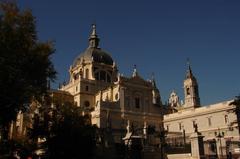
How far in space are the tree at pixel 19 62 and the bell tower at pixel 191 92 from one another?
52.9m

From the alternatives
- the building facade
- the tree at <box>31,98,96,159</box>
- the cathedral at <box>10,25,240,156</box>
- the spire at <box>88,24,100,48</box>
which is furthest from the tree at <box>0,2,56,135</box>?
the spire at <box>88,24,100,48</box>

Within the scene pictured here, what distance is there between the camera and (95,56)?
232 ft

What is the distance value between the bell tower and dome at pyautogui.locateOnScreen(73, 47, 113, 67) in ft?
60.3

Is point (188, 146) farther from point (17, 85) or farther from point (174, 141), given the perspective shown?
point (17, 85)

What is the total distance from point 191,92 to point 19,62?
57139 mm

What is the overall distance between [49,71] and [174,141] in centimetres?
2016

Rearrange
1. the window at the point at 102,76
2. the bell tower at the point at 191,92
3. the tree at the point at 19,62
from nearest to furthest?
the tree at the point at 19,62
the window at the point at 102,76
the bell tower at the point at 191,92

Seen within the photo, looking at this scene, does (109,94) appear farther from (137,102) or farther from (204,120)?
(204,120)

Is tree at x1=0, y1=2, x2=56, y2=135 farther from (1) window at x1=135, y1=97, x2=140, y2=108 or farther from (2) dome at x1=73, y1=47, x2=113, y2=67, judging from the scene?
(2) dome at x1=73, y1=47, x2=113, y2=67

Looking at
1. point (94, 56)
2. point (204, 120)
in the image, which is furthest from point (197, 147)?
point (94, 56)

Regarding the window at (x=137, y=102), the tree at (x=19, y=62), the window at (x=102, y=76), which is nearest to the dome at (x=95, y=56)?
the window at (x=102, y=76)

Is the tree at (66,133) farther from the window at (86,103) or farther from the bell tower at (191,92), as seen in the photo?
the bell tower at (191,92)

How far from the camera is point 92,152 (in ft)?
99.3

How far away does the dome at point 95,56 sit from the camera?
70.3 metres
